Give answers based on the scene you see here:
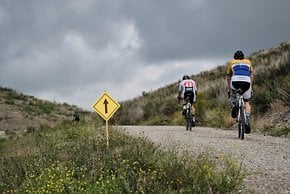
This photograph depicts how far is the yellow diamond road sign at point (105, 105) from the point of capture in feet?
39.3

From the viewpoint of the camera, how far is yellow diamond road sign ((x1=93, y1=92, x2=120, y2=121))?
39.3 ft

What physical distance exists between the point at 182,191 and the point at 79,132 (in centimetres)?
856

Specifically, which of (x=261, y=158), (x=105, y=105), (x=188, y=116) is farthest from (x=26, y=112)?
(x=261, y=158)

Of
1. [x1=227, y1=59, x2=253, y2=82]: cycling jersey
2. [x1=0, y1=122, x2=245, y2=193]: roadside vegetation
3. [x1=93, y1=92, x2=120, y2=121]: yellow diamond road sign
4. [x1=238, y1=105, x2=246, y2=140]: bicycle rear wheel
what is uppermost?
[x1=227, y1=59, x2=253, y2=82]: cycling jersey

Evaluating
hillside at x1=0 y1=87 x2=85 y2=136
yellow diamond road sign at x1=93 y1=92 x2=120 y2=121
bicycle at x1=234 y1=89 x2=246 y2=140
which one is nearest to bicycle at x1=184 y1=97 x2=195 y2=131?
bicycle at x1=234 y1=89 x2=246 y2=140

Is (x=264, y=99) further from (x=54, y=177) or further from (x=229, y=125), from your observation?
(x=54, y=177)

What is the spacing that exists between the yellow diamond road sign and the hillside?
1164 inches

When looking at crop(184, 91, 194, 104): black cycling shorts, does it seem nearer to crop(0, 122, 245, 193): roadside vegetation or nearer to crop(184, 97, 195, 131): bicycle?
crop(184, 97, 195, 131): bicycle

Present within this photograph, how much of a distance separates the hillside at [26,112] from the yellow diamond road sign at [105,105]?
2956cm

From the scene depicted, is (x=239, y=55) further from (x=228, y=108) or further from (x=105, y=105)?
(x=228, y=108)

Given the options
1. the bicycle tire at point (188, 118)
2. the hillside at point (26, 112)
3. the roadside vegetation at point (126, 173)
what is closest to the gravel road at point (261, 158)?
the roadside vegetation at point (126, 173)

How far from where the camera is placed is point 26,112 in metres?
50.8

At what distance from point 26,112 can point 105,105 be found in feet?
132

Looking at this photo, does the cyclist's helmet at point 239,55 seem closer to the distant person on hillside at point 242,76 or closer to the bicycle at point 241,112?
the distant person on hillside at point 242,76
